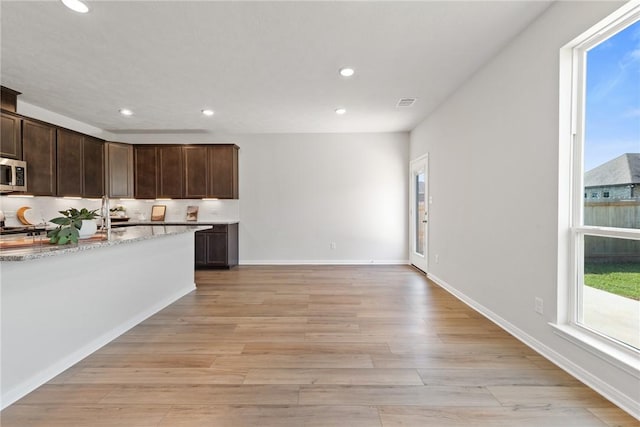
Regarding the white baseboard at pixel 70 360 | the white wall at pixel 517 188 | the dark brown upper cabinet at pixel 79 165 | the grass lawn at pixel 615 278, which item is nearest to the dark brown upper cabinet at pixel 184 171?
the dark brown upper cabinet at pixel 79 165

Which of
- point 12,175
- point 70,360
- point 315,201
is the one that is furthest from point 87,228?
point 315,201

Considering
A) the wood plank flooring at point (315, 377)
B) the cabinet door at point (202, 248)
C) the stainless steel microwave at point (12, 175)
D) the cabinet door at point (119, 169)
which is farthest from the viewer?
the cabinet door at point (202, 248)

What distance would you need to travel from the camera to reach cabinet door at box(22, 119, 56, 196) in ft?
13.0

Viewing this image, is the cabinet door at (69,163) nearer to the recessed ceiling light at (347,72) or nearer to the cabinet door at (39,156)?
the cabinet door at (39,156)

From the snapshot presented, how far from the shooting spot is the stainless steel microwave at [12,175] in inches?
140

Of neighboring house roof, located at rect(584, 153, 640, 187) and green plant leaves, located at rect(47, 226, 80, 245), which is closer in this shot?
neighboring house roof, located at rect(584, 153, 640, 187)

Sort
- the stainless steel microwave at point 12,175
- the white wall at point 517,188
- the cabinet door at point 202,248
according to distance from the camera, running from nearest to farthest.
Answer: the white wall at point 517,188, the stainless steel microwave at point 12,175, the cabinet door at point 202,248

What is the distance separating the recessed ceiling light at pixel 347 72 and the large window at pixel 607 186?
191 cm

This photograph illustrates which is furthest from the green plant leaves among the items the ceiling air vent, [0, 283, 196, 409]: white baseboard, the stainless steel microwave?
the ceiling air vent

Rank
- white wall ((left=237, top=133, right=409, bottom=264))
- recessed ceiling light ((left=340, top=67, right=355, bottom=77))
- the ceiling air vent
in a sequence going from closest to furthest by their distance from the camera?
recessed ceiling light ((left=340, top=67, right=355, bottom=77)) < the ceiling air vent < white wall ((left=237, top=133, right=409, bottom=264))

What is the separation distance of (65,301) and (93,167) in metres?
3.90

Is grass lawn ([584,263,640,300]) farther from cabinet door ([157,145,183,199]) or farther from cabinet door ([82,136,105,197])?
cabinet door ([82,136,105,197])

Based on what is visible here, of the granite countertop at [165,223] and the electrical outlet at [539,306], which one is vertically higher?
the granite countertop at [165,223]

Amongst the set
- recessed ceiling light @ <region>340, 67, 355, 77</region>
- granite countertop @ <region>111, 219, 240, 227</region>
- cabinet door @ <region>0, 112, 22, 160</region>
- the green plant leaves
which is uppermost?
recessed ceiling light @ <region>340, 67, 355, 77</region>
